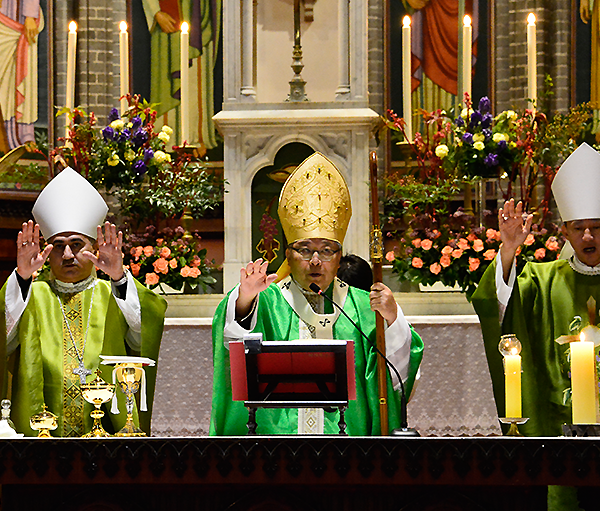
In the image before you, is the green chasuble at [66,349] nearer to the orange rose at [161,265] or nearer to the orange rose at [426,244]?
the orange rose at [161,265]

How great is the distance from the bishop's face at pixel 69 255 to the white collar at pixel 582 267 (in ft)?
6.98

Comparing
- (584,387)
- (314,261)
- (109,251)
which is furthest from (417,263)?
(584,387)

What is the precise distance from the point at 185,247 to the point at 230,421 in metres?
1.41

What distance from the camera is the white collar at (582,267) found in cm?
459

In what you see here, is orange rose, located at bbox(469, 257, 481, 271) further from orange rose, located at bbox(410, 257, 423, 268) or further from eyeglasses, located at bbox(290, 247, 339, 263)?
eyeglasses, located at bbox(290, 247, 339, 263)

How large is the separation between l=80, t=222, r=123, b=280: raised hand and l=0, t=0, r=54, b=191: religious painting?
175 inches

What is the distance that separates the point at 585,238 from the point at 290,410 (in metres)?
1.45

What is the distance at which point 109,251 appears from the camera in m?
4.34

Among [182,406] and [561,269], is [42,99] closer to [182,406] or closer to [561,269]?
[182,406]

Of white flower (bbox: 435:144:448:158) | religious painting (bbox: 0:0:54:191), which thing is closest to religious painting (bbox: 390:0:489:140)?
religious painting (bbox: 0:0:54:191)

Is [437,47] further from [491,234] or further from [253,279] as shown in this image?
[253,279]

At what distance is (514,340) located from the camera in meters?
3.48

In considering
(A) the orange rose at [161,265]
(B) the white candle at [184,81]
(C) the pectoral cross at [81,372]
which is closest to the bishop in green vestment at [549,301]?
(A) the orange rose at [161,265]
